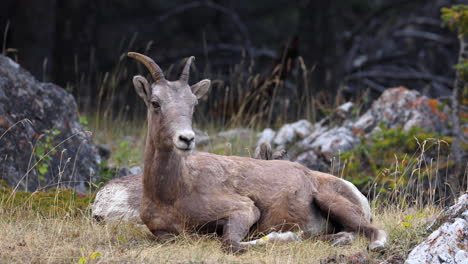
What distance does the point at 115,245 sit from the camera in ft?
18.8

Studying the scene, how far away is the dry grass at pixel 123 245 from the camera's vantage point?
5.09 metres

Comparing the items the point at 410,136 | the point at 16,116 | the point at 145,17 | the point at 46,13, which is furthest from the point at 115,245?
the point at 145,17

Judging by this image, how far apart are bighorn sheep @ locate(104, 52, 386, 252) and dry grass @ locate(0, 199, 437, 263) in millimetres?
184

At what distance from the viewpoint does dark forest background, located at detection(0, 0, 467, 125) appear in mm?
13883

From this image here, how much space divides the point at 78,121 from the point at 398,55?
10.5 m

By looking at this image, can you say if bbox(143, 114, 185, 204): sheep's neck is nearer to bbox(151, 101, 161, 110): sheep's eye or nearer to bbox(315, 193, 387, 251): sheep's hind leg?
bbox(151, 101, 161, 110): sheep's eye

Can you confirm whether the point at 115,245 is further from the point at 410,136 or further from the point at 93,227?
the point at 410,136

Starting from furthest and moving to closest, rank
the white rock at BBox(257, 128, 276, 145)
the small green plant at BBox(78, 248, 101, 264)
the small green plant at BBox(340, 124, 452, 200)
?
the white rock at BBox(257, 128, 276, 145), the small green plant at BBox(340, 124, 452, 200), the small green plant at BBox(78, 248, 101, 264)

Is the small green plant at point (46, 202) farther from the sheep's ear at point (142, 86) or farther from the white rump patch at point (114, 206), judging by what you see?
the sheep's ear at point (142, 86)

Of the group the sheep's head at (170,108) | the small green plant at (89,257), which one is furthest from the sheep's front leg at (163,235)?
the small green plant at (89,257)

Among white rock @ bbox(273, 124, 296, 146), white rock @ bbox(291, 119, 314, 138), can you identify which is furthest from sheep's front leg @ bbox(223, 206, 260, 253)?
white rock @ bbox(291, 119, 314, 138)

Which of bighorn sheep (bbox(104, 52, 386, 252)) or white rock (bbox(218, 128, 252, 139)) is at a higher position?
bighorn sheep (bbox(104, 52, 386, 252))

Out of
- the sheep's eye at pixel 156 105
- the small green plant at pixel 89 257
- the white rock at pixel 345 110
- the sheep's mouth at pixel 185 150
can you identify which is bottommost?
the white rock at pixel 345 110

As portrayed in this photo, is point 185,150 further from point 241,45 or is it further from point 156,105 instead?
point 241,45
